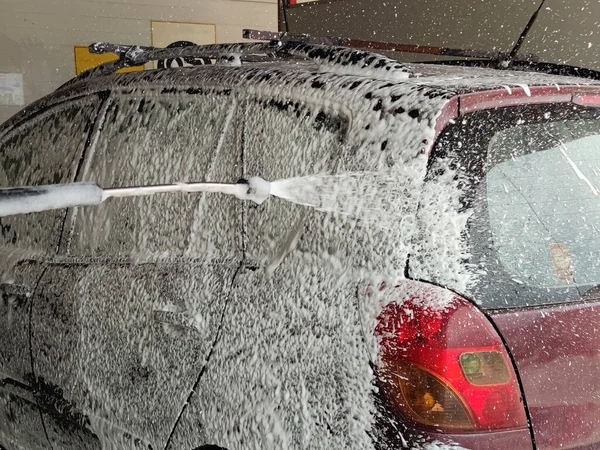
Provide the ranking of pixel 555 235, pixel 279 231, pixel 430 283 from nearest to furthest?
pixel 430 283 → pixel 555 235 → pixel 279 231

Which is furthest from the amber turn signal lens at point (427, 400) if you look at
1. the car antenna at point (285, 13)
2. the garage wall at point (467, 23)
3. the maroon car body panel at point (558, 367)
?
the car antenna at point (285, 13)

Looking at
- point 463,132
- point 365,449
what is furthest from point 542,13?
point 365,449

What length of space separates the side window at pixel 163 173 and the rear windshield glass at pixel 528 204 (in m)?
0.73

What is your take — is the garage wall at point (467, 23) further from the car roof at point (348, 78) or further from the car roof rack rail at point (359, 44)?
the car roof at point (348, 78)

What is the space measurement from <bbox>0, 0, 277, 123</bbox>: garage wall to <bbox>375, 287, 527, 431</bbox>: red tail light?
29.6 feet

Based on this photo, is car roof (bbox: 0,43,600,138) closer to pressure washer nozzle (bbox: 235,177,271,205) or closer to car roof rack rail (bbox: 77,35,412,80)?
car roof rack rail (bbox: 77,35,412,80)

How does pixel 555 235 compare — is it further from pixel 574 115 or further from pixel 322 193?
pixel 322 193

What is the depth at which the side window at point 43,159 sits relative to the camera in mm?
3076

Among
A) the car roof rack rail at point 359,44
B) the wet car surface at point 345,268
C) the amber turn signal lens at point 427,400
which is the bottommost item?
the amber turn signal lens at point 427,400

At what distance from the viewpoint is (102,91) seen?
9.85ft

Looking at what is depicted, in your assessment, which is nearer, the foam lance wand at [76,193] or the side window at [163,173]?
the foam lance wand at [76,193]

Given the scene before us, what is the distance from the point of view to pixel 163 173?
2600 mm

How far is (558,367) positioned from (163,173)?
1370mm

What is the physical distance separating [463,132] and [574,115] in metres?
0.41
